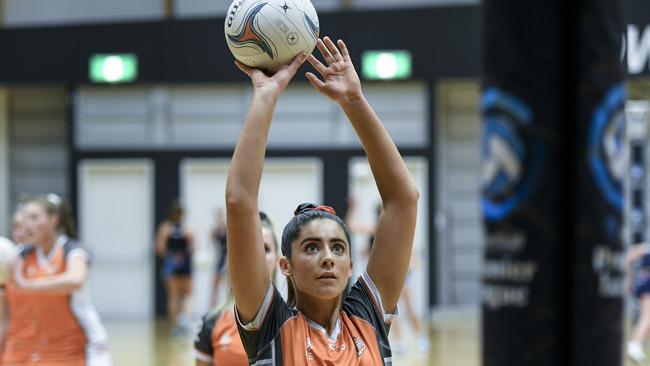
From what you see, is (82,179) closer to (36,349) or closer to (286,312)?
(36,349)

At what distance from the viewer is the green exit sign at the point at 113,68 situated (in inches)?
563

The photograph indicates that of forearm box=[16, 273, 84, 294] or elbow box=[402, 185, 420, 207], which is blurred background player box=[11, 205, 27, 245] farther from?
elbow box=[402, 185, 420, 207]

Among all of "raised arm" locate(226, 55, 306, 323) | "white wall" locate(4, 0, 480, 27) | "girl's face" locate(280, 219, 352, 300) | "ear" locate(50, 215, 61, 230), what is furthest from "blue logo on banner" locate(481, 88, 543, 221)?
"white wall" locate(4, 0, 480, 27)

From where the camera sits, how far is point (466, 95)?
14.3 metres

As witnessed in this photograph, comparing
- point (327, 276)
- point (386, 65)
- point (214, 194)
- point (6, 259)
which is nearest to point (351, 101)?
point (327, 276)

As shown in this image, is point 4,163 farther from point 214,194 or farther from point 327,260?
point 327,260

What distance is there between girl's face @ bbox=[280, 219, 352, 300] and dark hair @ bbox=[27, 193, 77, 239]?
8.96 ft

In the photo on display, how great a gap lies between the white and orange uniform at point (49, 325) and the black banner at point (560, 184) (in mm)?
3906

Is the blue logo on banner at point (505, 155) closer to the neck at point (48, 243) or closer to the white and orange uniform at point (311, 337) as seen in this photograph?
the white and orange uniform at point (311, 337)

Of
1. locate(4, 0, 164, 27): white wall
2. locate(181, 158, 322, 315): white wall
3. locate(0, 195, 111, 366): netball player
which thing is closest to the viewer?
locate(0, 195, 111, 366): netball player

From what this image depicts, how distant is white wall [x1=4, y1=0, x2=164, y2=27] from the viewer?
583 inches

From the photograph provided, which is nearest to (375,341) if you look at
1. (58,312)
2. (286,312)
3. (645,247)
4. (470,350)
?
(286,312)

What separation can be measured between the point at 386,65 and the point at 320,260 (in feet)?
37.0

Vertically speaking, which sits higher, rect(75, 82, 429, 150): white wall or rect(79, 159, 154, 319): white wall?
rect(75, 82, 429, 150): white wall
